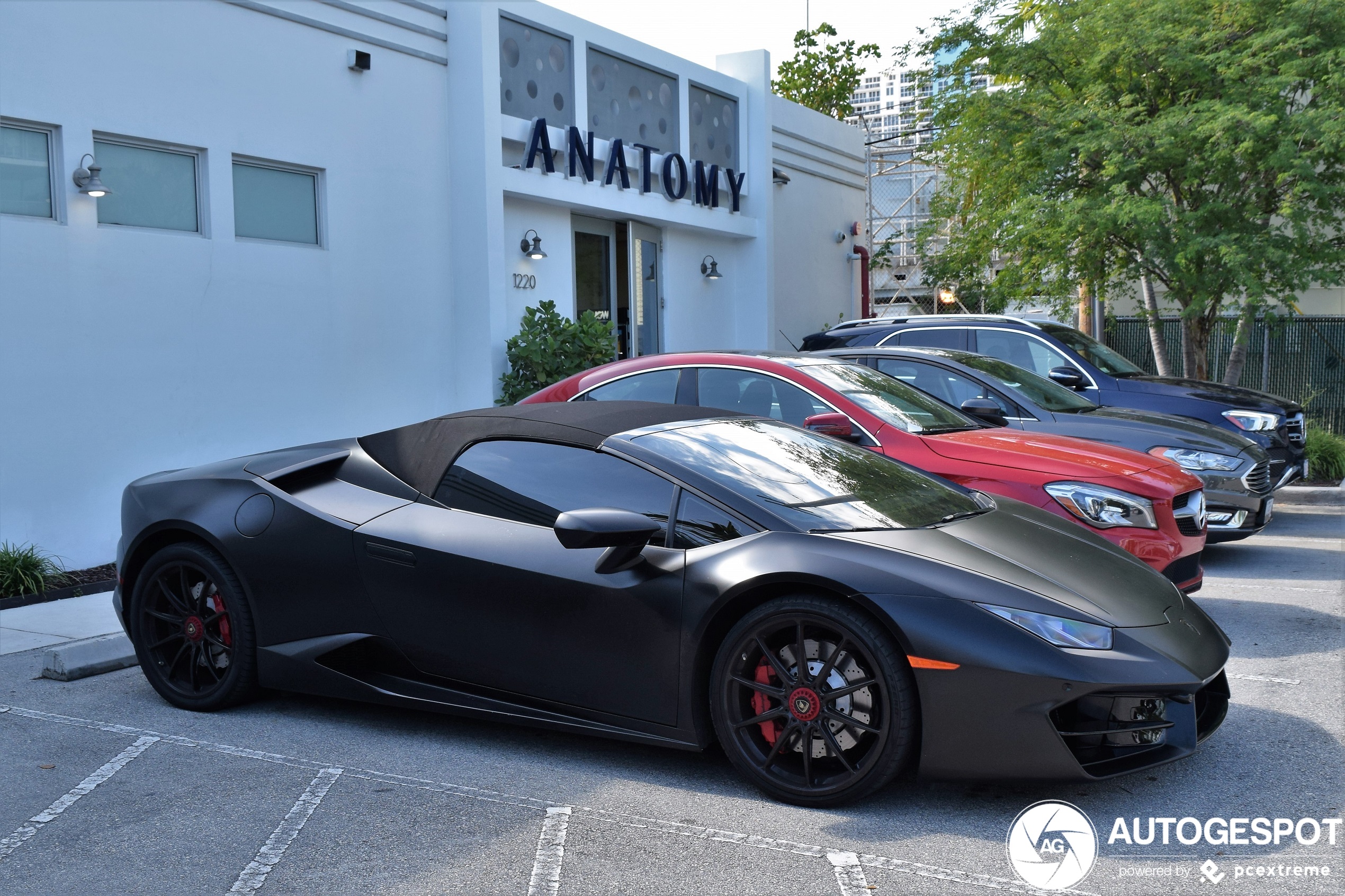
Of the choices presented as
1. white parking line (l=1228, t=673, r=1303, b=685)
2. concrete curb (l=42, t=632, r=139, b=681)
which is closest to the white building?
concrete curb (l=42, t=632, r=139, b=681)

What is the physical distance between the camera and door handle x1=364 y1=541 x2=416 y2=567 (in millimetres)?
4621

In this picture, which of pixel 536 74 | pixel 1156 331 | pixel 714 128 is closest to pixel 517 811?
pixel 536 74

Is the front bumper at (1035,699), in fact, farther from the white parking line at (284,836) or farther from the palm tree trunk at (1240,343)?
the palm tree trunk at (1240,343)

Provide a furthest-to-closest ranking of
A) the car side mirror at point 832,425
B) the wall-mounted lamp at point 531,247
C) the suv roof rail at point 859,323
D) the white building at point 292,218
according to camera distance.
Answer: the wall-mounted lamp at point 531,247, the suv roof rail at point 859,323, the white building at point 292,218, the car side mirror at point 832,425

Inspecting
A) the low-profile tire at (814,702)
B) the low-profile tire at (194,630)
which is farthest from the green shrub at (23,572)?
the low-profile tire at (814,702)

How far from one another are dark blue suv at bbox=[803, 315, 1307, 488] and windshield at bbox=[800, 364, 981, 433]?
3.24 m

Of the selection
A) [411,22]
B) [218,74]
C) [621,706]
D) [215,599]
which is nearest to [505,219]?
[411,22]

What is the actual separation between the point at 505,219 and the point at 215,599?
28.6 ft

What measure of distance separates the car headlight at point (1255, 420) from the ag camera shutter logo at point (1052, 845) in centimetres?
757

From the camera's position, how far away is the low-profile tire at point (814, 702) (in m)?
3.75

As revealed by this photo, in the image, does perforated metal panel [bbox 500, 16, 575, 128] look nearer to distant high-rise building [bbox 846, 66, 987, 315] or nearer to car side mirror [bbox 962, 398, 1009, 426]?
car side mirror [bbox 962, 398, 1009, 426]

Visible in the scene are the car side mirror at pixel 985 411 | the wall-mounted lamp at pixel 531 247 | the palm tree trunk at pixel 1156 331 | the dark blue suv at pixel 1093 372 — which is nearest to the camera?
the car side mirror at pixel 985 411

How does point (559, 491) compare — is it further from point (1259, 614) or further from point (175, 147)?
point (175, 147)

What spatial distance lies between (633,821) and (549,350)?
904cm
